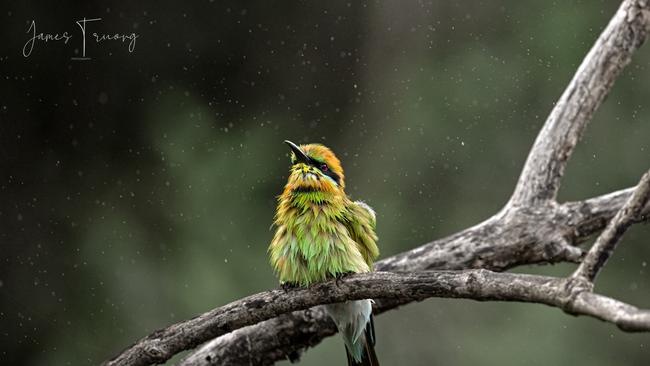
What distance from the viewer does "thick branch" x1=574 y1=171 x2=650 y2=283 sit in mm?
1618

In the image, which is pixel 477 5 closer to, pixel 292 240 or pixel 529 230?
pixel 529 230

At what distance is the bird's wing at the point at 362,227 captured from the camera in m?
2.62

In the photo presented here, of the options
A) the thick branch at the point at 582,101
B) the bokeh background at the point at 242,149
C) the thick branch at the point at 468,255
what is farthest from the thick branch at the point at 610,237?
the bokeh background at the point at 242,149

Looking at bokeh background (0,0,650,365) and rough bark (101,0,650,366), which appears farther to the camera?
bokeh background (0,0,650,365)

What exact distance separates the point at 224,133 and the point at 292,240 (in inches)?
134

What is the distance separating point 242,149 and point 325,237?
3.42 m

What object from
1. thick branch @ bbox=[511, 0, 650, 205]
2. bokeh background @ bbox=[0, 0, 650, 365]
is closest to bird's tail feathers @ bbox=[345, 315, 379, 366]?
thick branch @ bbox=[511, 0, 650, 205]

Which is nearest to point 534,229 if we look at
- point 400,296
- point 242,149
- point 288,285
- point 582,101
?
point 582,101

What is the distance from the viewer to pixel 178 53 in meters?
5.91

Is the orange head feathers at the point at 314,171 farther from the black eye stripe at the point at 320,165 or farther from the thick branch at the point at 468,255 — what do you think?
the thick branch at the point at 468,255

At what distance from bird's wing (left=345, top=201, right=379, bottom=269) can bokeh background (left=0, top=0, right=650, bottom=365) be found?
9.60ft

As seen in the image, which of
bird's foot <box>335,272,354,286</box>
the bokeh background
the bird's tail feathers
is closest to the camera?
bird's foot <box>335,272,354,286</box>

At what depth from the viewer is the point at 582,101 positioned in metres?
3.21

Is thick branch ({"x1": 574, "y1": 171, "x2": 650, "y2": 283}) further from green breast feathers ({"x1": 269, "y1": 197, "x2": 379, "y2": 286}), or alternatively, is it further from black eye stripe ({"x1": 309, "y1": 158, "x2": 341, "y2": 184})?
black eye stripe ({"x1": 309, "y1": 158, "x2": 341, "y2": 184})
